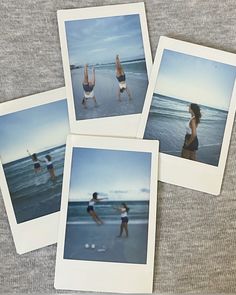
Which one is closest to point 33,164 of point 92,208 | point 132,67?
point 92,208

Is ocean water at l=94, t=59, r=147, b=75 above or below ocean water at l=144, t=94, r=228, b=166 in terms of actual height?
above

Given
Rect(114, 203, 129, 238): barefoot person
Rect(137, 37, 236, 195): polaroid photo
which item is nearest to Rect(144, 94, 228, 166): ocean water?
Rect(137, 37, 236, 195): polaroid photo

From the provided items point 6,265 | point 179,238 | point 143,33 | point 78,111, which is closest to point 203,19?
point 143,33

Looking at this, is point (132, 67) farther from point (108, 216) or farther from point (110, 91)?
point (108, 216)

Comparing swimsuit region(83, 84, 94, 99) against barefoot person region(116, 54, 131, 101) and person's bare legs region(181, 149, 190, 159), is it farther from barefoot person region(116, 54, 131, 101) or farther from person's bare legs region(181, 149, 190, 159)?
person's bare legs region(181, 149, 190, 159)

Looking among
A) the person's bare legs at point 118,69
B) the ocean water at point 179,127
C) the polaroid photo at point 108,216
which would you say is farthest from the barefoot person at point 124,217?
the person's bare legs at point 118,69

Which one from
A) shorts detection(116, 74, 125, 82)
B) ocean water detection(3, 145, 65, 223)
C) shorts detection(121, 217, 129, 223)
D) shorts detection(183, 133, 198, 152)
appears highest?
shorts detection(116, 74, 125, 82)

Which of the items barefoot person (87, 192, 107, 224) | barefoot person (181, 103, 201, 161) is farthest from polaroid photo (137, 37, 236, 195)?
barefoot person (87, 192, 107, 224)

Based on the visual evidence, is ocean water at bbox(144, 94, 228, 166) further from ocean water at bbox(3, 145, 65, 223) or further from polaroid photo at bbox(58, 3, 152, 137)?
ocean water at bbox(3, 145, 65, 223)
